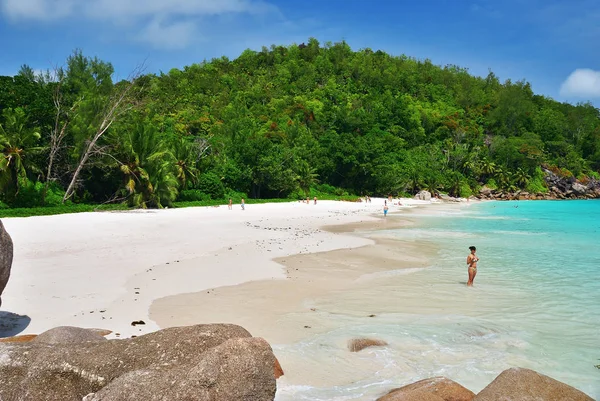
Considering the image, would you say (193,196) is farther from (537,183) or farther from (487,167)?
(537,183)

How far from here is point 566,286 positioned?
516 inches

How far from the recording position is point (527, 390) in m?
4.42

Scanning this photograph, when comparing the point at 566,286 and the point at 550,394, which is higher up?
the point at 550,394

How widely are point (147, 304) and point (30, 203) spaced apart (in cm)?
2581

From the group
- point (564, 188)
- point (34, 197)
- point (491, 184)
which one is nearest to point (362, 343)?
point (34, 197)

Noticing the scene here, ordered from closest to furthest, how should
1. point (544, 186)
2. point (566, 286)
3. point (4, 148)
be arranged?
point (566, 286)
point (4, 148)
point (544, 186)

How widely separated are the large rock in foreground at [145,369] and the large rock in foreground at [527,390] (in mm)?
2506

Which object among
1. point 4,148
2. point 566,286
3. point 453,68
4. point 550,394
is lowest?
point 566,286

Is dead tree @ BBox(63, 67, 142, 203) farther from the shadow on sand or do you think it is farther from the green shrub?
the green shrub

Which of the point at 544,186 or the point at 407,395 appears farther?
the point at 544,186

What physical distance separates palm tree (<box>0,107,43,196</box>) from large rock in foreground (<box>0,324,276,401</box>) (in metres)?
29.4

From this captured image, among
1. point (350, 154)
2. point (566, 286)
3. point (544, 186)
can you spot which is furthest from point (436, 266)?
point (544, 186)

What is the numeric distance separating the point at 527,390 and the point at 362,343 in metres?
3.39

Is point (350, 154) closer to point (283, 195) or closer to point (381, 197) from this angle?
point (381, 197)
